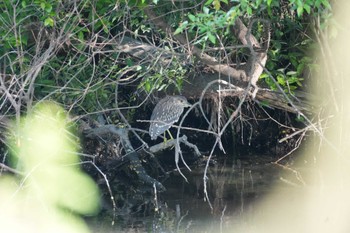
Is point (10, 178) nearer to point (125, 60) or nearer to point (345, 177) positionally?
point (125, 60)

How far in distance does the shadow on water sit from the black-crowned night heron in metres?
0.54

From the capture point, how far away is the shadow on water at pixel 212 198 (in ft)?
19.3

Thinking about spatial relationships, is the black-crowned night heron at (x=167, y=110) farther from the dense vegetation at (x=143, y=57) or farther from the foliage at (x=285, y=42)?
the foliage at (x=285, y=42)

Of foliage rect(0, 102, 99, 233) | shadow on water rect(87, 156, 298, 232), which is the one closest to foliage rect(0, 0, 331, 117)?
foliage rect(0, 102, 99, 233)

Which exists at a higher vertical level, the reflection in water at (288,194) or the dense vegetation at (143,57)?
the dense vegetation at (143,57)

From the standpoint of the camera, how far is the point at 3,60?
19.9 feet

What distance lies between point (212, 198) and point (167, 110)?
908 mm

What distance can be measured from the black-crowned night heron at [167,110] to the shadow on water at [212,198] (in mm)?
536

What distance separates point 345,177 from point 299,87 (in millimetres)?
945

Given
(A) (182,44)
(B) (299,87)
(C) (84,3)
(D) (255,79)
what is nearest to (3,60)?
(C) (84,3)

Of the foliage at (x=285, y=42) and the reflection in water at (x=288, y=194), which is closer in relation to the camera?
the reflection in water at (x=288, y=194)

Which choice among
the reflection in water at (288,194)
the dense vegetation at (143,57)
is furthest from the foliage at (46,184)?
the reflection in water at (288,194)

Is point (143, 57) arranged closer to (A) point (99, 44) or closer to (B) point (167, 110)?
(A) point (99, 44)

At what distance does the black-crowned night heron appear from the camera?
6.91 meters
